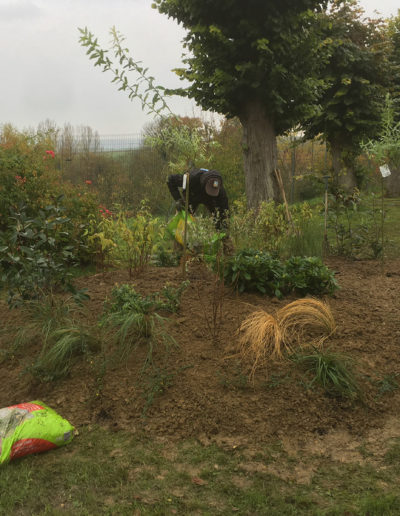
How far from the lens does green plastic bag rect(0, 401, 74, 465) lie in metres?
2.59

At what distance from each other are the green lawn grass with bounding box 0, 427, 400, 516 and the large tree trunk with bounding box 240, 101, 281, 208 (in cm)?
670

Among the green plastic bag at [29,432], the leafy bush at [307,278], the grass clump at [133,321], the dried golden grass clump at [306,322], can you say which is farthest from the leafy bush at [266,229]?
the green plastic bag at [29,432]

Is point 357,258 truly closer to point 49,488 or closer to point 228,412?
point 228,412

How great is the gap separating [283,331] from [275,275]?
3.26 ft

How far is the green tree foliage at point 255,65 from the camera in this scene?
24.8 feet

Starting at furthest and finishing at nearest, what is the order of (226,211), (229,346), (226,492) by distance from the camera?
(226,211), (229,346), (226,492)

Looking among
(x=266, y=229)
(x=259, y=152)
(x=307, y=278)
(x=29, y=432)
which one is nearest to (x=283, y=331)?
(x=307, y=278)

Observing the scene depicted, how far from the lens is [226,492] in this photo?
2307 millimetres

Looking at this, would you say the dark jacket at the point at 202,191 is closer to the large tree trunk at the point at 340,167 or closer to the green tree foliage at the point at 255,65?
the green tree foliage at the point at 255,65

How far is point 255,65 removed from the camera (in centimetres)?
773

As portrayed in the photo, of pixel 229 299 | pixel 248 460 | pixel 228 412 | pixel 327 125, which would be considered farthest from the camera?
pixel 327 125

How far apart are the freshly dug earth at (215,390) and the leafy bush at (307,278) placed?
47 cm

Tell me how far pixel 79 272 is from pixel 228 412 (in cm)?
436

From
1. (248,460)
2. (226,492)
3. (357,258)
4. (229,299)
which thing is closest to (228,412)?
(248,460)
